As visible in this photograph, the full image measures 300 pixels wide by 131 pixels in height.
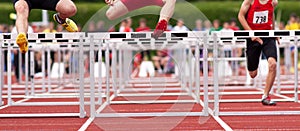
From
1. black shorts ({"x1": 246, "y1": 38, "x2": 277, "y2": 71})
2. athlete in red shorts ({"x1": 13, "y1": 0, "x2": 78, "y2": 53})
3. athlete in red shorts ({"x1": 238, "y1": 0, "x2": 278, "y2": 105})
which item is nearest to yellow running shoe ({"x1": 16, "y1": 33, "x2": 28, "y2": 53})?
athlete in red shorts ({"x1": 13, "y1": 0, "x2": 78, "y2": 53})

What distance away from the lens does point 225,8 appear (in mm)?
38031

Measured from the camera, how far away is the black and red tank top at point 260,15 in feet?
32.9

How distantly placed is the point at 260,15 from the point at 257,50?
21.6 inches

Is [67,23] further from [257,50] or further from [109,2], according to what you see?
[257,50]

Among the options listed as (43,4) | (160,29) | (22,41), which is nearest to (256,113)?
(160,29)

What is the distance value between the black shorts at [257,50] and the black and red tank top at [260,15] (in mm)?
228

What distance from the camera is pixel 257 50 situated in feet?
33.8

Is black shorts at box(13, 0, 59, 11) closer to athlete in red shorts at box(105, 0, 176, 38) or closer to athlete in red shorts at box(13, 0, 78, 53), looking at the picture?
athlete in red shorts at box(13, 0, 78, 53)

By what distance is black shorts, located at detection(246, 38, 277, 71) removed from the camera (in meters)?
10.1

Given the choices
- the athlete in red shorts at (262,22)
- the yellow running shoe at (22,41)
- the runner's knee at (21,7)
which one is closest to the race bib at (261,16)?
the athlete in red shorts at (262,22)

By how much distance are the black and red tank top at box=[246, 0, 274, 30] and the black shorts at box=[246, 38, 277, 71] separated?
0.75ft

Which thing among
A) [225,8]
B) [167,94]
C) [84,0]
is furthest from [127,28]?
[84,0]

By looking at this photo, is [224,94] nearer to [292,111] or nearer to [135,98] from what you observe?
[135,98]

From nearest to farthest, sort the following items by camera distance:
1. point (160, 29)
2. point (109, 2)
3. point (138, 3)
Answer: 1. point (160, 29)
2. point (138, 3)
3. point (109, 2)
